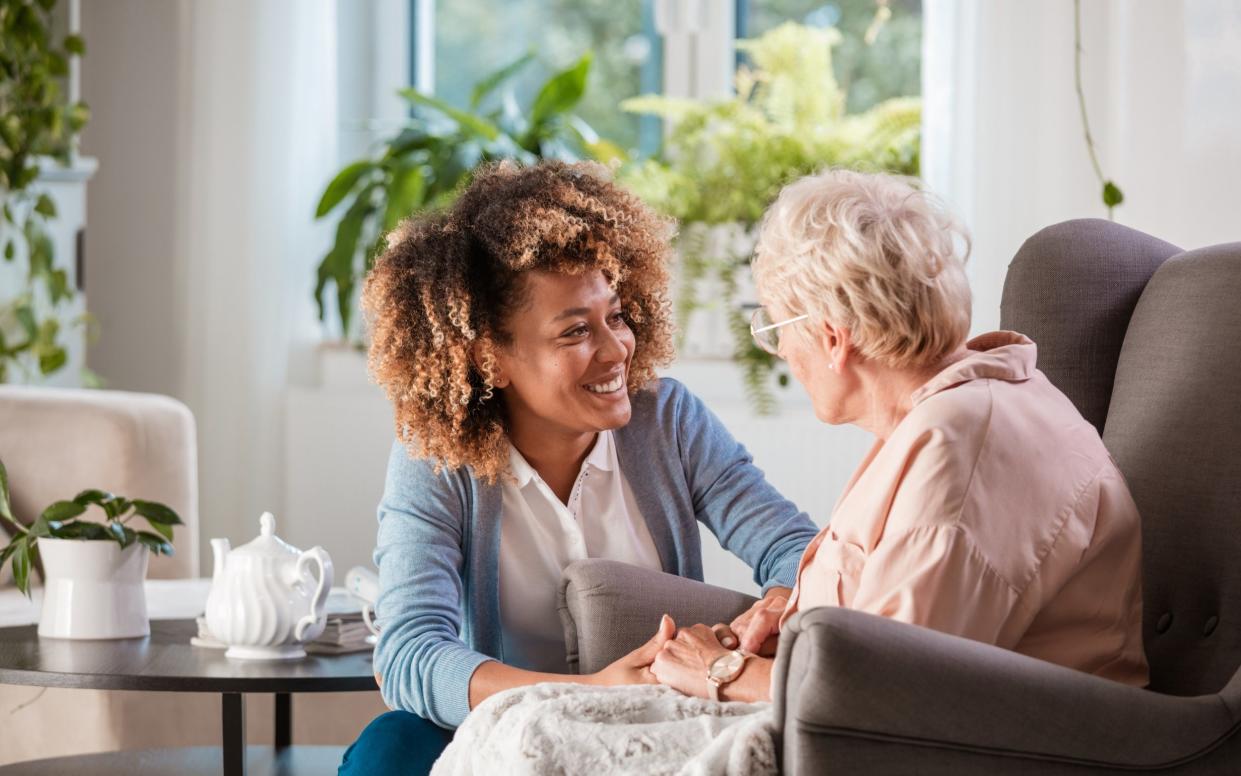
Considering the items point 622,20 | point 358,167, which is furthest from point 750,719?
point 622,20

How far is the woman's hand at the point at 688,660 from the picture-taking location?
149 cm

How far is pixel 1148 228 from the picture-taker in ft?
8.37

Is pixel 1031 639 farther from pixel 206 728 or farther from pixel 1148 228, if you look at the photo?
pixel 206 728

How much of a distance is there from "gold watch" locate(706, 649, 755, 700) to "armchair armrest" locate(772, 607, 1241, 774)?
242 millimetres

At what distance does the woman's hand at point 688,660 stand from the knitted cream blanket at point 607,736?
0.07 meters

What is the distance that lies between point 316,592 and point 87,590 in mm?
328

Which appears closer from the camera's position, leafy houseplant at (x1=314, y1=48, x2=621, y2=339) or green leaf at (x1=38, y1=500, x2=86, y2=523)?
green leaf at (x1=38, y1=500, x2=86, y2=523)

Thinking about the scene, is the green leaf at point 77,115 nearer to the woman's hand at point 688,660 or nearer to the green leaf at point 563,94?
the green leaf at point 563,94

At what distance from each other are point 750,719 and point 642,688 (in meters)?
0.17

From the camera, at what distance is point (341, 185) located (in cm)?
354

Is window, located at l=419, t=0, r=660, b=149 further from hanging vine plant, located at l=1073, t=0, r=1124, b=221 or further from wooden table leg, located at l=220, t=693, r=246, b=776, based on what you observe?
wooden table leg, located at l=220, t=693, r=246, b=776

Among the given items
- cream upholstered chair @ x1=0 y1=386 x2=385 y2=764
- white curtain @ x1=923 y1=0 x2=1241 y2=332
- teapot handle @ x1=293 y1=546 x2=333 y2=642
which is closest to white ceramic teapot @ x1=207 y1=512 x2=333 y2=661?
teapot handle @ x1=293 y1=546 x2=333 y2=642

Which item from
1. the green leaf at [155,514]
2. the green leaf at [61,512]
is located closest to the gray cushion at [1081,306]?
the green leaf at [155,514]

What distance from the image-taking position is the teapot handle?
6.46ft
